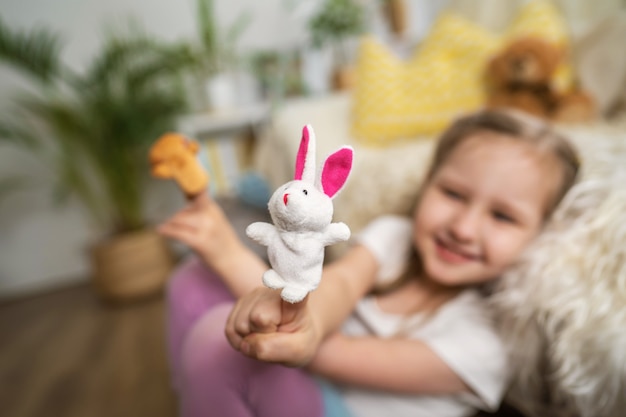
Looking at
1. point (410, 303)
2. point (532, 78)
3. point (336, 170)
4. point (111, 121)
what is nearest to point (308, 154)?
point (336, 170)

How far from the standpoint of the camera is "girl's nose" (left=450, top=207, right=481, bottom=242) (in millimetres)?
560

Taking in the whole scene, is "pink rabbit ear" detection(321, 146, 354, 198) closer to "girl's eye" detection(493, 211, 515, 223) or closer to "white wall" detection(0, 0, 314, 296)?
"girl's eye" detection(493, 211, 515, 223)

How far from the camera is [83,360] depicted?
1.40 m

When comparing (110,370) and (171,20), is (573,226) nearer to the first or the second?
(110,370)

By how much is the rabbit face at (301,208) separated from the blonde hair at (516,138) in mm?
462

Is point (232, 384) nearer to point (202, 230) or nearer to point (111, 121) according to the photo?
point (202, 230)

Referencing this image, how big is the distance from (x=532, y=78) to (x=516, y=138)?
1.85ft

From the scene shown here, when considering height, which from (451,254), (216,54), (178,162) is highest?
(216,54)

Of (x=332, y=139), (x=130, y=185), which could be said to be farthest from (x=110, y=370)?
(x=332, y=139)

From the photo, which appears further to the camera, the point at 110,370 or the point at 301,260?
the point at 110,370

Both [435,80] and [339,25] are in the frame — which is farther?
[339,25]

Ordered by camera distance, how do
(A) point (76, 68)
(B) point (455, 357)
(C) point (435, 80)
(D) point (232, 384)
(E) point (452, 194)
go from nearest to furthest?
(D) point (232, 384) → (B) point (455, 357) → (E) point (452, 194) → (C) point (435, 80) → (A) point (76, 68)

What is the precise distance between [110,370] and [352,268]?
3.69 ft

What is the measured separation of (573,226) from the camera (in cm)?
53
